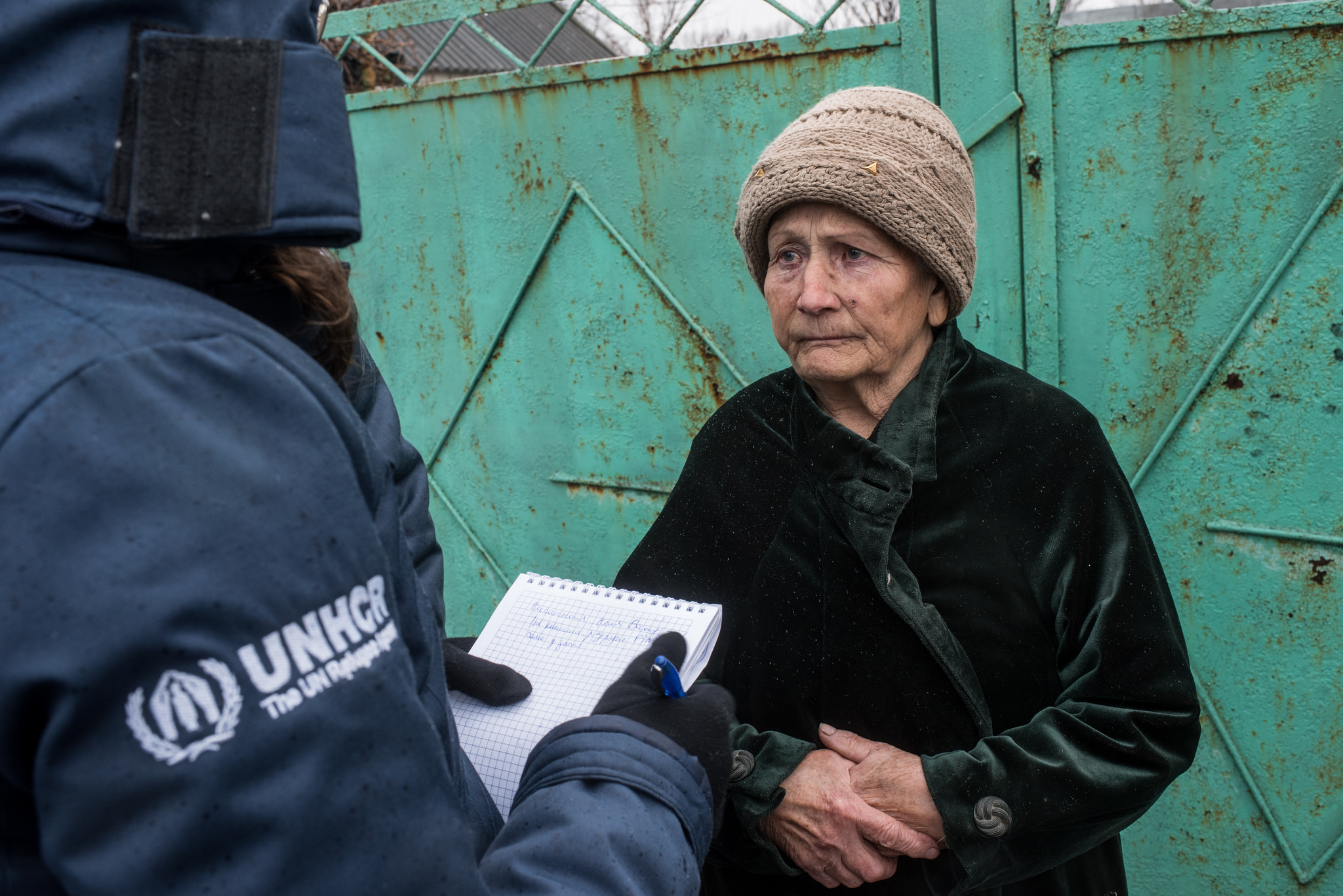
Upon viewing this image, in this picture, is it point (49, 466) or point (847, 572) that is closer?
point (49, 466)

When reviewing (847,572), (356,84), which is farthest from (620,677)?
(356,84)

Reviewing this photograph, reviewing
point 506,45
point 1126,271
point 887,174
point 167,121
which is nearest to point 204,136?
point 167,121

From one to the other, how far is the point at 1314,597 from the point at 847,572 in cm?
115

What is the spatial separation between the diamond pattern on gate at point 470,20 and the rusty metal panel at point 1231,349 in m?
0.62

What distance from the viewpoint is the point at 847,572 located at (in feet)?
5.35

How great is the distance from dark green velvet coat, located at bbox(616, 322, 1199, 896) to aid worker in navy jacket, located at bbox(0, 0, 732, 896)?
0.99m

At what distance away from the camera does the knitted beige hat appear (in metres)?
1.54

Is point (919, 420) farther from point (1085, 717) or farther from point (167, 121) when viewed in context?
point (167, 121)

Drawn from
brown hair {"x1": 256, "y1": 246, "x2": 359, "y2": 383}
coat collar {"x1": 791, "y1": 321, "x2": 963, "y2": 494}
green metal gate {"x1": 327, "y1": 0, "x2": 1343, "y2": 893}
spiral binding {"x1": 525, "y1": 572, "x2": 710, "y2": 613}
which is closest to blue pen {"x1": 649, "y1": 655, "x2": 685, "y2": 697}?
spiral binding {"x1": 525, "y1": 572, "x2": 710, "y2": 613}

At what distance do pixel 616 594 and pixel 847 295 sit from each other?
0.66 m

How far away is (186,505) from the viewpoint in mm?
631

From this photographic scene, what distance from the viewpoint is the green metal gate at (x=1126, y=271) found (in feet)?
6.34

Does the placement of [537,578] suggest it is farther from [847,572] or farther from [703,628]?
[847,572]

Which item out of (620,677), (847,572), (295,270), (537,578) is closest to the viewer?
(295,270)
